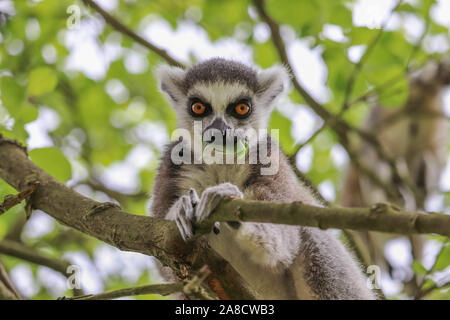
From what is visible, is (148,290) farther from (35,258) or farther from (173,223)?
(35,258)

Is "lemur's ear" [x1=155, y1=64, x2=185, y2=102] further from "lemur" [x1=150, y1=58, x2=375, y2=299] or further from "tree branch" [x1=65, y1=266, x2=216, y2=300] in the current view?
"tree branch" [x1=65, y1=266, x2=216, y2=300]

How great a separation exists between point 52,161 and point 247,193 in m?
1.29

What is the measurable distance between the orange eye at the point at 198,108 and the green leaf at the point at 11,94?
3.73 feet

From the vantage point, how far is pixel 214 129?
3.17 meters

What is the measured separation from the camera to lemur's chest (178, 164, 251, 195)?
3.22 m

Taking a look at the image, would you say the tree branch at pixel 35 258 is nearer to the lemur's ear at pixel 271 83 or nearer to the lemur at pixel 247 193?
the lemur at pixel 247 193

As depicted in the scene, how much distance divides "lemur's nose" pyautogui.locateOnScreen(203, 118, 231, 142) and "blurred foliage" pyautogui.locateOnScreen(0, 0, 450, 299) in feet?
2.83

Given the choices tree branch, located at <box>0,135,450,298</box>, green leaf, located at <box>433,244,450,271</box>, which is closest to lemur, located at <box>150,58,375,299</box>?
tree branch, located at <box>0,135,450,298</box>

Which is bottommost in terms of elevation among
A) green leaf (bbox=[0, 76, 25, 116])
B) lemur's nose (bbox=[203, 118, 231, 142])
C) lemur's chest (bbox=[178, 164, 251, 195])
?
lemur's chest (bbox=[178, 164, 251, 195])

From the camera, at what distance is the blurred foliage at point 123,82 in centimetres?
350

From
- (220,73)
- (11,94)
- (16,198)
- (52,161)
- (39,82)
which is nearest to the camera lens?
(16,198)

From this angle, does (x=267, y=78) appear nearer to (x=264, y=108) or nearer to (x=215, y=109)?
(x=264, y=108)

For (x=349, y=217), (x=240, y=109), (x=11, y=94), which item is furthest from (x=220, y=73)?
(x=349, y=217)

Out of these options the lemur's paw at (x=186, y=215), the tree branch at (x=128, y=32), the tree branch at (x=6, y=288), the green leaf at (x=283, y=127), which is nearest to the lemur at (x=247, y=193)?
the lemur's paw at (x=186, y=215)
